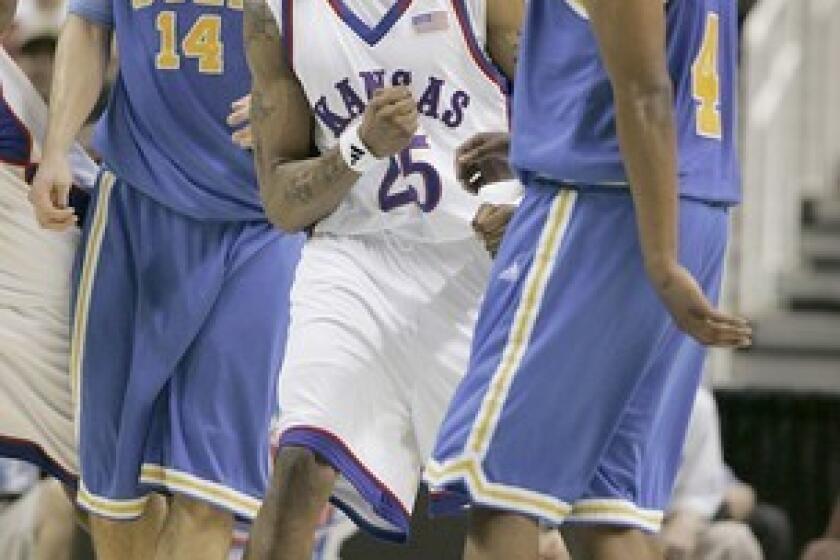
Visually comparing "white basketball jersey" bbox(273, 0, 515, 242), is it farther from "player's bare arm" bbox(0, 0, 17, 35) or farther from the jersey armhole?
"player's bare arm" bbox(0, 0, 17, 35)

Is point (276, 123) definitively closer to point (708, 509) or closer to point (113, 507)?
point (113, 507)

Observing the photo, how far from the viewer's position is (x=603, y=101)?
222 inches

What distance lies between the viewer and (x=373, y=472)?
21.4 ft

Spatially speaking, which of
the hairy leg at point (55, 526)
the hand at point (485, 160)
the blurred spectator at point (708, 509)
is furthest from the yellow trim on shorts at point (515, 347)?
the blurred spectator at point (708, 509)

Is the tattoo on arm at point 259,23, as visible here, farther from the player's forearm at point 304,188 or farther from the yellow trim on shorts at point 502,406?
the yellow trim on shorts at point 502,406

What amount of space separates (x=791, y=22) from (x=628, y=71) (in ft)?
30.6

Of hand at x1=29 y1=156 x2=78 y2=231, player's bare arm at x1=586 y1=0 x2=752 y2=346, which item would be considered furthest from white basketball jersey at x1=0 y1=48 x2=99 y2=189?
player's bare arm at x1=586 y1=0 x2=752 y2=346

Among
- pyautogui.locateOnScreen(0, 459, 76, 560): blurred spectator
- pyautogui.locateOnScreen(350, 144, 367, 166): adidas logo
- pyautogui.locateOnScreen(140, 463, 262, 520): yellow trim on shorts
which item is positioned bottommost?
pyautogui.locateOnScreen(0, 459, 76, 560): blurred spectator

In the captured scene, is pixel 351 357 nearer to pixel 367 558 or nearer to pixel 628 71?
pixel 628 71

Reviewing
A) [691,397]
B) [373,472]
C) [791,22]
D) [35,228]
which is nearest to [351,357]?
[373,472]

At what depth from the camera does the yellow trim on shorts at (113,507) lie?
7457 millimetres

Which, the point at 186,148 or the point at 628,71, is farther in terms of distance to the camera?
the point at 186,148

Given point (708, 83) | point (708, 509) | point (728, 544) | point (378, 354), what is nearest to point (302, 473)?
point (378, 354)

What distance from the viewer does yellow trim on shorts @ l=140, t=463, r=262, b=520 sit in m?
7.34
